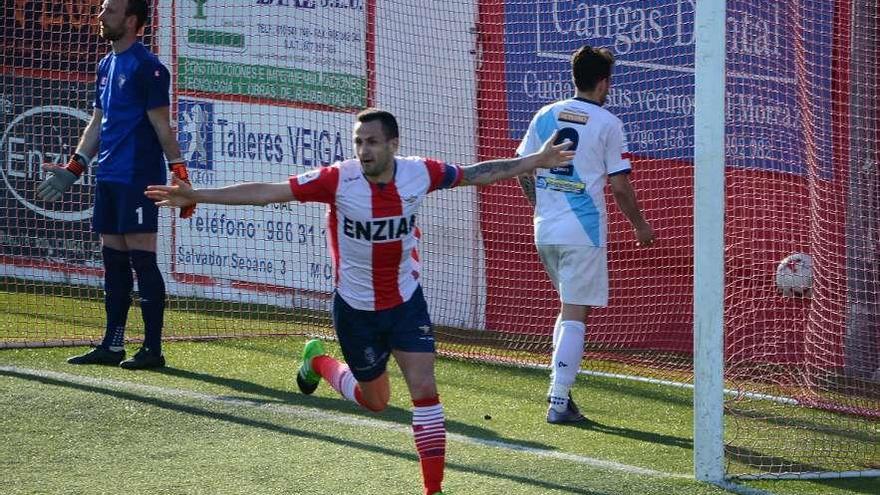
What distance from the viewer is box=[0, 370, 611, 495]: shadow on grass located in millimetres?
6527

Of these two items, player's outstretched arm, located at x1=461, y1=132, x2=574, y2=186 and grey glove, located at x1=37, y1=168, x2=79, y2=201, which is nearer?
player's outstretched arm, located at x1=461, y1=132, x2=574, y2=186

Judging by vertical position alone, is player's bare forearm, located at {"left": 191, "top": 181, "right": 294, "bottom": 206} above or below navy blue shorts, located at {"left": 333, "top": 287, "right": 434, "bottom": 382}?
above

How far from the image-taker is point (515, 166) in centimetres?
634

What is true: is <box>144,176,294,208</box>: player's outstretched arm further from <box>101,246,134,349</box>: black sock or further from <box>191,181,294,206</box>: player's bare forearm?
<box>101,246,134,349</box>: black sock

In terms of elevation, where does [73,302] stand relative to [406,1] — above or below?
below

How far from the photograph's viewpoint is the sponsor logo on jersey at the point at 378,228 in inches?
244

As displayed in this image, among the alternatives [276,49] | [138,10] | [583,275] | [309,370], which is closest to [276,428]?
[309,370]

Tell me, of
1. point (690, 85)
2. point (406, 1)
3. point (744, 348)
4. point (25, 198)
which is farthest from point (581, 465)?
point (25, 198)

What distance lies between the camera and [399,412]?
8.02 meters

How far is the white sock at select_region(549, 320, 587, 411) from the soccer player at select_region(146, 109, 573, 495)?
5.10 ft

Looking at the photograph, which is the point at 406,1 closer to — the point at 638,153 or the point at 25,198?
the point at 638,153

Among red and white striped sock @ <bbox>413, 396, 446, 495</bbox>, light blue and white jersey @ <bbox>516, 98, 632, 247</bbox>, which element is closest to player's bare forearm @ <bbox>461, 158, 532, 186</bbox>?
red and white striped sock @ <bbox>413, 396, 446, 495</bbox>

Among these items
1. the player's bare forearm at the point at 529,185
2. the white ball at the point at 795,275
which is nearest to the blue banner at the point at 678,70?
the white ball at the point at 795,275

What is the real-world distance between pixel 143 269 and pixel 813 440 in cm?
410
